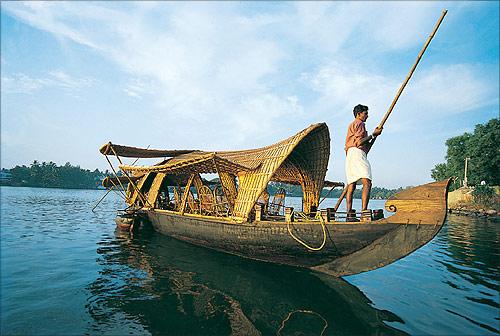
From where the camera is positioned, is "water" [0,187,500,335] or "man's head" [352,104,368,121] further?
"man's head" [352,104,368,121]

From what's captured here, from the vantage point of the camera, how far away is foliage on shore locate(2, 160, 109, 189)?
84.3 meters

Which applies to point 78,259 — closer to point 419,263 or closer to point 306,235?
point 306,235

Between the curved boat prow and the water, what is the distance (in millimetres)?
1141

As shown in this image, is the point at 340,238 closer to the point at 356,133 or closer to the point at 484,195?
the point at 356,133

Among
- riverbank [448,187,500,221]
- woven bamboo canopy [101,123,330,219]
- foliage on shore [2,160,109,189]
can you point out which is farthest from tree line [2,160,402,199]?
woven bamboo canopy [101,123,330,219]

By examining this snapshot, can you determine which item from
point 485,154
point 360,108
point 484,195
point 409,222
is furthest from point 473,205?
point 360,108

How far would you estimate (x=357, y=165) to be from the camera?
7.26 metres

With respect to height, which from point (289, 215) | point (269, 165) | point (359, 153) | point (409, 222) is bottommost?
point (289, 215)

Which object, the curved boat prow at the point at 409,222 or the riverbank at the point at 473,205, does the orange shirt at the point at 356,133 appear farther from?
the riverbank at the point at 473,205

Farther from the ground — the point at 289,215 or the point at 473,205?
the point at 473,205

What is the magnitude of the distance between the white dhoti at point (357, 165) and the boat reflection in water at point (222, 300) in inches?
125

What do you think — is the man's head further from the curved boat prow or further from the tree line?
the tree line

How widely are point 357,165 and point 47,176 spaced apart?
104 meters

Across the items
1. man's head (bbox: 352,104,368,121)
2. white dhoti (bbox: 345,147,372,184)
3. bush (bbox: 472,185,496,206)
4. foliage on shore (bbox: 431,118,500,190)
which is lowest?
white dhoti (bbox: 345,147,372,184)
